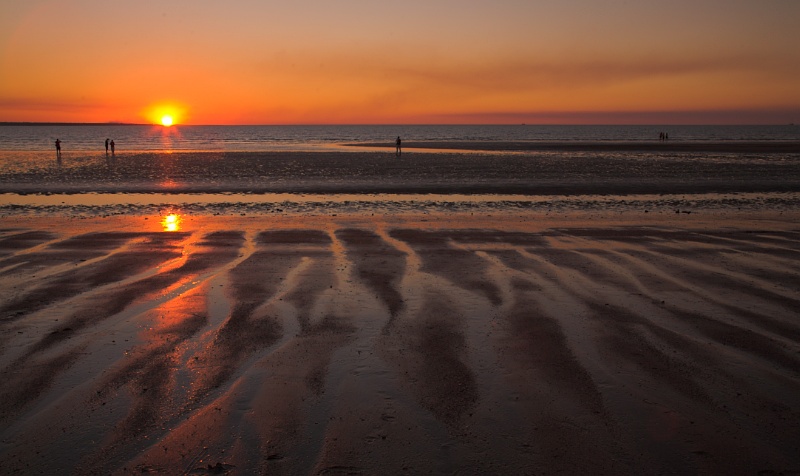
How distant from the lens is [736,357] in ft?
21.5

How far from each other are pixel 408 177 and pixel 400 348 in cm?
2624

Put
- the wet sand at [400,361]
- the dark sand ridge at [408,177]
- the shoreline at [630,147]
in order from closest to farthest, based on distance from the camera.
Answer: the wet sand at [400,361], the dark sand ridge at [408,177], the shoreline at [630,147]

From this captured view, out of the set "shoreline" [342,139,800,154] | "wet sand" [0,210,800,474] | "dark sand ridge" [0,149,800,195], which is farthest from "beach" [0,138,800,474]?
"shoreline" [342,139,800,154]

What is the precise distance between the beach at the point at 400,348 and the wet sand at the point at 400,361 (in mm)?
32

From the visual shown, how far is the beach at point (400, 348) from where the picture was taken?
15.4 ft

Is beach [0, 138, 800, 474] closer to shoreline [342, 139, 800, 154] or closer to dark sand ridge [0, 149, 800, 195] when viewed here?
dark sand ridge [0, 149, 800, 195]

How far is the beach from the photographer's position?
4.69m

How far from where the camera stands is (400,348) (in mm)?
6875

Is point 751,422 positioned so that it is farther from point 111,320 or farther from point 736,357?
point 111,320

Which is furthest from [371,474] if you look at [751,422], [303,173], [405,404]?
[303,173]

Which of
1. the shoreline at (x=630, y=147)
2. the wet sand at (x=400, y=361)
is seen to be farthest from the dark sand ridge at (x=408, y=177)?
the shoreline at (x=630, y=147)

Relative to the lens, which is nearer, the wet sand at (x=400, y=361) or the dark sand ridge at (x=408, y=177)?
the wet sand at (x=400, y=361)

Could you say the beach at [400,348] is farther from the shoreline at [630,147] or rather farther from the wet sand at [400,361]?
the shoreline at [630,147]

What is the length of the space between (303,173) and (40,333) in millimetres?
28739
